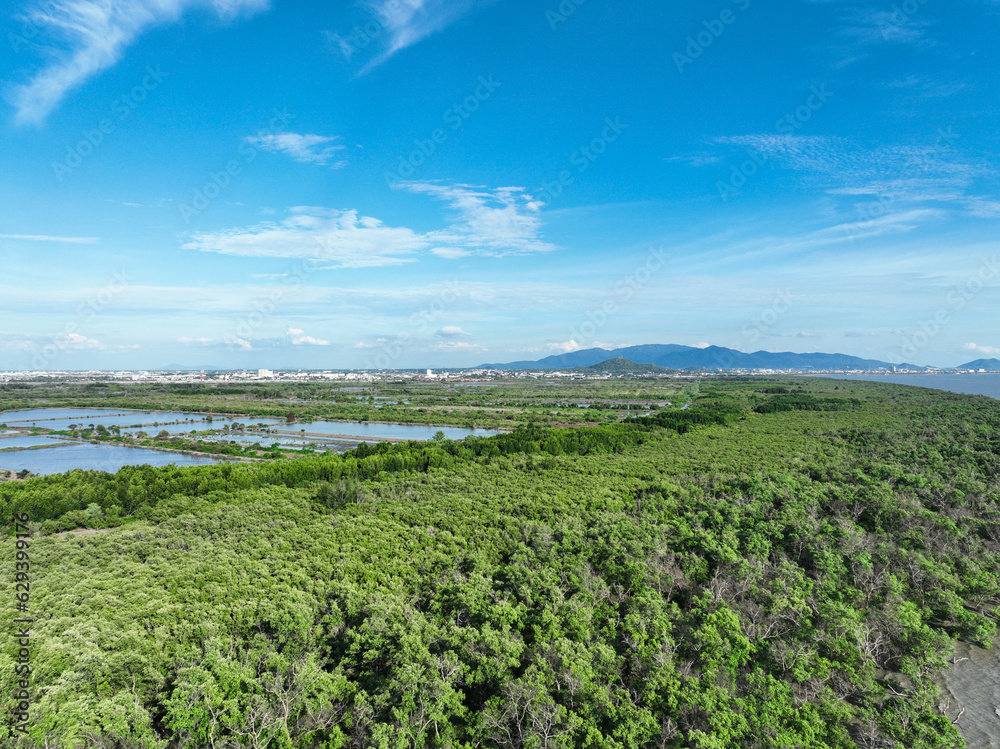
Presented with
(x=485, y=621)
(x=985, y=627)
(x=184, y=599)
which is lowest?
(x=985, y=627)

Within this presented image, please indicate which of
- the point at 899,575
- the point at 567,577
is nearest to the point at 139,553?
the point at 567,577

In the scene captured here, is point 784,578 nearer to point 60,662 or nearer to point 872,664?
point 872,664

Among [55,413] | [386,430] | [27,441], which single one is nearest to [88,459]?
[27,441]

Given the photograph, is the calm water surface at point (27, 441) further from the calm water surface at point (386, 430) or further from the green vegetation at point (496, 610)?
the green vegetation at point (496, 610)

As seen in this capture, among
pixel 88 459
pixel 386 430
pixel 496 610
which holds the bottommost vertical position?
pixel 386 430

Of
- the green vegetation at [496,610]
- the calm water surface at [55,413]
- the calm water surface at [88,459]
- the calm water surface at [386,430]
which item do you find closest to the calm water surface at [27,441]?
the calm water surface at [88,459]

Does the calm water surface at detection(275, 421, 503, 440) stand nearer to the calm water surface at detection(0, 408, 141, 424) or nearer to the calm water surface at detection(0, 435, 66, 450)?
the calm water surface at detection(0, 435, 66, 450)

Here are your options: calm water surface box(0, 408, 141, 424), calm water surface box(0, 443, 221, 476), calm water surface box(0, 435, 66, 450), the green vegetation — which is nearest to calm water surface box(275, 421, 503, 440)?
calm water surface box(0, 443, 221, 476)

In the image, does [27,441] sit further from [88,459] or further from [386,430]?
[386,430]
